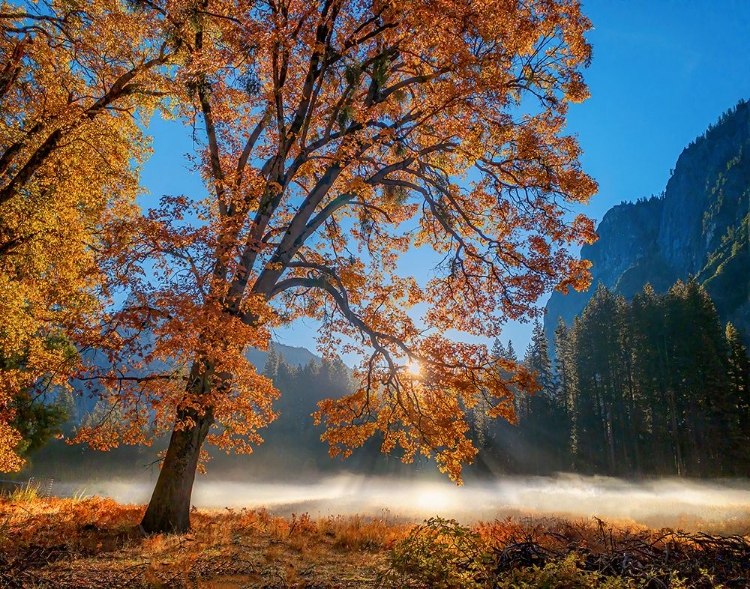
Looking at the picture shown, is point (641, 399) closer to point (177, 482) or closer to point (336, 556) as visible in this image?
point (336, 556)

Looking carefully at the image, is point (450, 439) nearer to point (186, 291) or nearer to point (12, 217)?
point (186, 291)

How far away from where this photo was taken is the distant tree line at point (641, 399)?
146 feet

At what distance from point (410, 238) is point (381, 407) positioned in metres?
6.11

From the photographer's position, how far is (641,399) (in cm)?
5050

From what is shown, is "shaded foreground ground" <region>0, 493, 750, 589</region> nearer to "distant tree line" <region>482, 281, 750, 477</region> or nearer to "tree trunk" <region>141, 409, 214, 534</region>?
"tree trunk" <region>141, 409, 214, 534</region>

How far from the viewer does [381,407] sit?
11.0 metres

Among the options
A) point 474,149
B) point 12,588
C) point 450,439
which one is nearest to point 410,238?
point 474,149

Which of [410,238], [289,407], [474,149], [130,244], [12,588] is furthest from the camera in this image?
[289,407]

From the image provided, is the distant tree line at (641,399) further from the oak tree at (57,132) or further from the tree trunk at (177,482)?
the oak tree at (57,132)

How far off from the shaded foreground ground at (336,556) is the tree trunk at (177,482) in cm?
43

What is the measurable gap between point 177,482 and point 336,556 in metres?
4.03

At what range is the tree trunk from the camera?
9078 mm

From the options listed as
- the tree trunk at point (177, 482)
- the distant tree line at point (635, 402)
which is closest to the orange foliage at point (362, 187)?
the tree trunk at point (177, 482)

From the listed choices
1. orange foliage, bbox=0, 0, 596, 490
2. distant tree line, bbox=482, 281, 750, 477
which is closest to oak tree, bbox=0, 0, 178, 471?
orange foliage, bbox=0, 0, 596, 490
